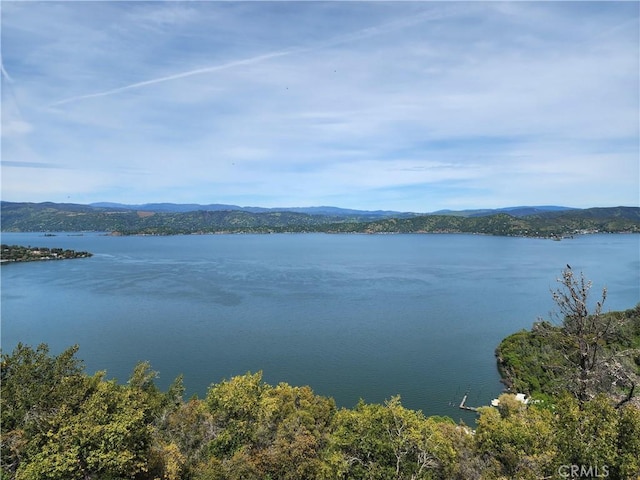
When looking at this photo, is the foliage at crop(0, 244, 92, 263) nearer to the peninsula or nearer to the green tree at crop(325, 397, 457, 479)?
the peninsula

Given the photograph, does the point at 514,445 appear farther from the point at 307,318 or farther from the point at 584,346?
the point at 307,318

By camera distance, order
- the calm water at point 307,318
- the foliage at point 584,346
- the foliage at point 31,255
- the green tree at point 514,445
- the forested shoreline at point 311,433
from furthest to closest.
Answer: the foliage at point 31,255
the calm water at point 307,318
the green tree at point 514,445
the foliage at point 584,346
the forested shoreline at point 311,433

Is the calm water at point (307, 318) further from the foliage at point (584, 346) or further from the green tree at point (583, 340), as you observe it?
the green tree at point (583, 340)

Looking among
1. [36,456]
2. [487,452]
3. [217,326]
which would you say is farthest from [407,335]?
[36,456]

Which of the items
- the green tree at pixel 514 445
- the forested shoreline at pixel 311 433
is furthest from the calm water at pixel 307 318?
the forested shoreline at pixel 311 433

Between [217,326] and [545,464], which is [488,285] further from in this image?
[545,464]

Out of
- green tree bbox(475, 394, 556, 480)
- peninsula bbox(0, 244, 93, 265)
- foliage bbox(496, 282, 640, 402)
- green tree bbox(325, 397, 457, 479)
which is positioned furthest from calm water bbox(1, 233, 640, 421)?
peninsula bbox(0, 244, 93, 265)
